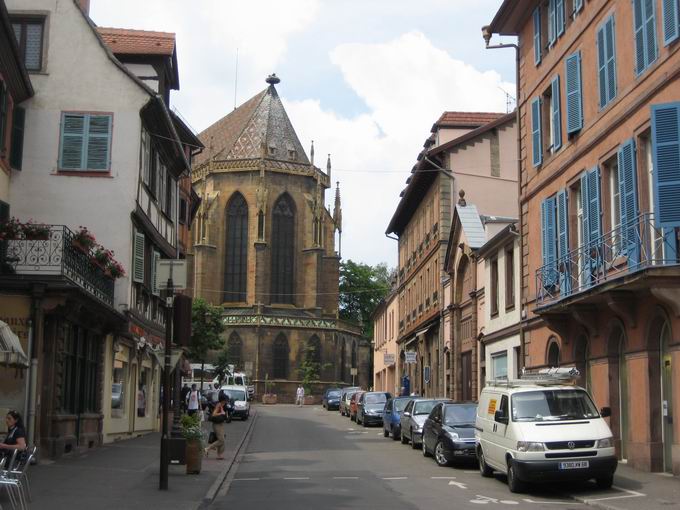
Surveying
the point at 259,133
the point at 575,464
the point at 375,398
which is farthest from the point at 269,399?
the point at 575,464

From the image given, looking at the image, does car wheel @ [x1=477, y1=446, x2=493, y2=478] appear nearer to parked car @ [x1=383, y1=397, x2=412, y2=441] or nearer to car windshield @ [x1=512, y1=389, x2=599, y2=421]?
car windshield @ [x1=512, y1=389, x2=599, y2=421]

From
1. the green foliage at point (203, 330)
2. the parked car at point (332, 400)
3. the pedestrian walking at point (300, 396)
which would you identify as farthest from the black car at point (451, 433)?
the pedestrian walking at point (300, 396)

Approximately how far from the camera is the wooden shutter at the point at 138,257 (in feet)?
88.0

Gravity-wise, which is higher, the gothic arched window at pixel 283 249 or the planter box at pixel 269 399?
the gothic arched window at pixel 283 249

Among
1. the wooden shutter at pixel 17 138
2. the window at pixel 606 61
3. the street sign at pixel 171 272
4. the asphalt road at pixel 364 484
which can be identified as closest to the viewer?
the asphalt road at pixel 364 484

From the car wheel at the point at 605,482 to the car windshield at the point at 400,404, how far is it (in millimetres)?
15836

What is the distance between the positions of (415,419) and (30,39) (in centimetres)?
1498

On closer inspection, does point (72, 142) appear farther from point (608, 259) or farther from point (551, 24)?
point (608, 259)

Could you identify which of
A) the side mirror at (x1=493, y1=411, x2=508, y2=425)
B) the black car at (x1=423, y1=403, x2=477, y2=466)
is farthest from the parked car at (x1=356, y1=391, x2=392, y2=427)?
the side mirror at (x1=493, y1=411, x2=508, y2=425)

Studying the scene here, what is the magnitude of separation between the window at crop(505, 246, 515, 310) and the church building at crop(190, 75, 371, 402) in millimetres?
52375

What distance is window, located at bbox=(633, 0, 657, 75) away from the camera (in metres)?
17.4

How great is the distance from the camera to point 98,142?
25.8 m

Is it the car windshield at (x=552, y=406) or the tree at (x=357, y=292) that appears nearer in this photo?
the car windshield at (x=552, y=406)

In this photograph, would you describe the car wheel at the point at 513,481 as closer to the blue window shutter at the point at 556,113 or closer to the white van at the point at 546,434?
the white van at the point at 546,434
